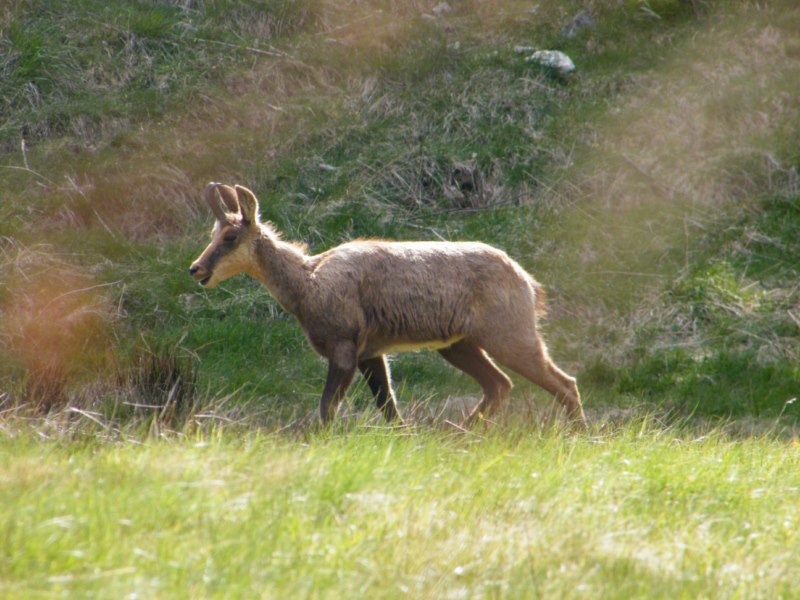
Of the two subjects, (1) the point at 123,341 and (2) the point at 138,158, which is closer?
(1) the point at 123,341

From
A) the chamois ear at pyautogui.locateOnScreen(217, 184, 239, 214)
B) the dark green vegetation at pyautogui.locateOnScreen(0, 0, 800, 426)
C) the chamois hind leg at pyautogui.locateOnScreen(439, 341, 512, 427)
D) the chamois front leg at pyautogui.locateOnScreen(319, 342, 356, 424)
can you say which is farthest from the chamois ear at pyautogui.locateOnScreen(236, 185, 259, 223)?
the chamois hind leg at pyautogui.locateOnScreen(439, 341, 512, 427)

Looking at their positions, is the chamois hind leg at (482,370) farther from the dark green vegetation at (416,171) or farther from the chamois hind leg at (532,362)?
the dark green vegetation at (416,171)

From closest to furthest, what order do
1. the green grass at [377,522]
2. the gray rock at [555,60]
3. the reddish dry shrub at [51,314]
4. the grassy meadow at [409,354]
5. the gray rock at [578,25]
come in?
the green grass at [377,522]
the grassy meadow at [409,354]
the reddish dry shrub at [51,314]
the gray rock at [555,60]
the gray rock at [578,25]

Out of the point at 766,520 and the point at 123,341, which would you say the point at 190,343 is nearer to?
the point at 123,341

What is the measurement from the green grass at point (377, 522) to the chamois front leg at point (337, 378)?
197 centimetres

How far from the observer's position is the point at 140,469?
5.53 meters

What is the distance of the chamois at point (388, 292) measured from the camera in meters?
9.04

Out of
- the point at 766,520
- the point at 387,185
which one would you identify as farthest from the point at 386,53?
the point at 766,520

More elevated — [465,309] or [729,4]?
[729,4]

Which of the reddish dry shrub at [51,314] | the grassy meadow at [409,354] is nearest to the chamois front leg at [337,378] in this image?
the grassy meadow at [409,354]

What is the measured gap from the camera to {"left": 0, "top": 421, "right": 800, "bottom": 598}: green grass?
452cm

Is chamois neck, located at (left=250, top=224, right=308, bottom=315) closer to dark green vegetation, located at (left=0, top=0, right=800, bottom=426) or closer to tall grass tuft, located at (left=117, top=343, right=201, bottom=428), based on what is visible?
tall grass tuft, located at (left=117, top=343, right=201, bottom=428)

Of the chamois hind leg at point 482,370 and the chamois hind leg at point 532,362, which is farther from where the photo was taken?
the chamois hind leg at point 482,370

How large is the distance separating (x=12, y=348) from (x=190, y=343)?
1.86m
